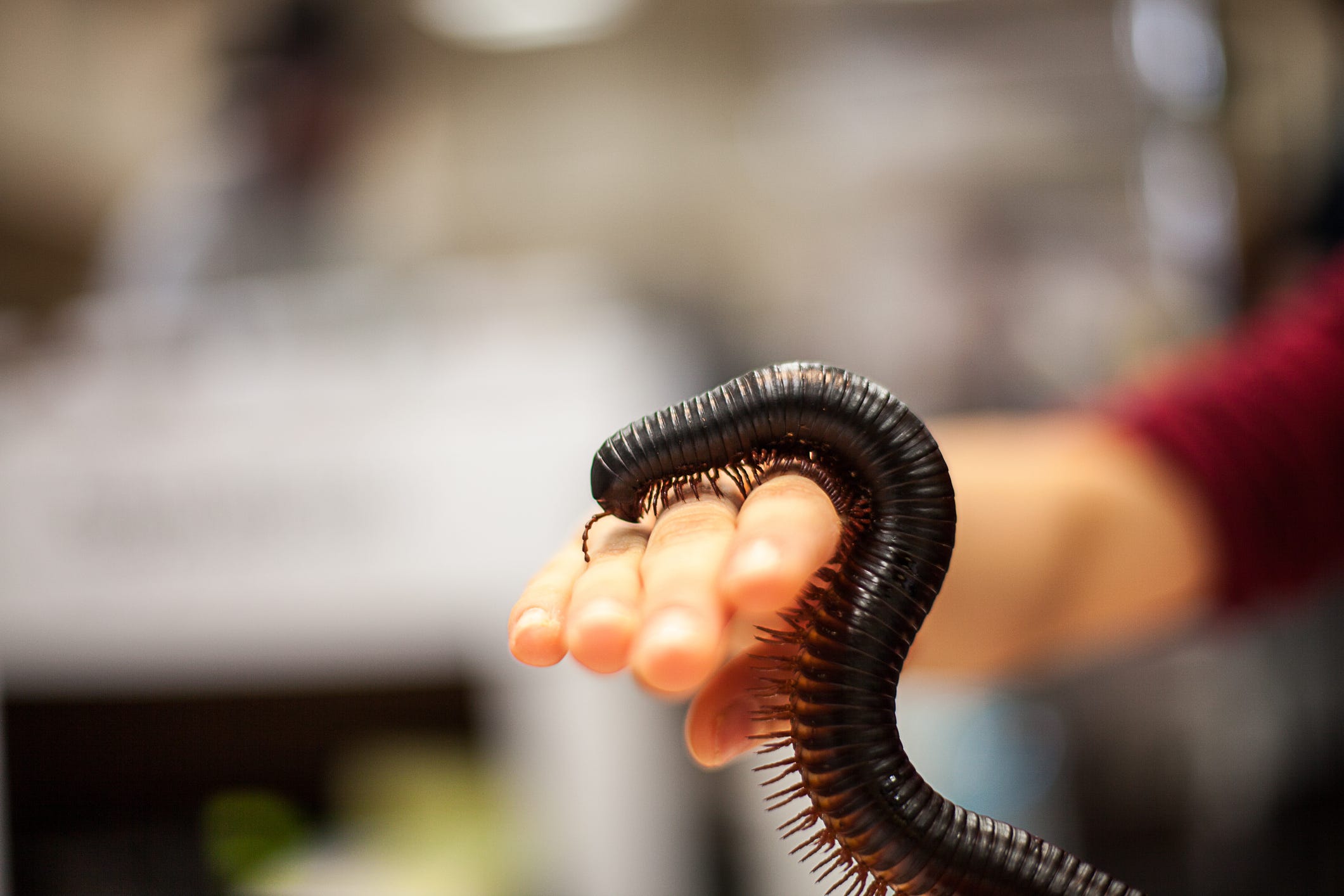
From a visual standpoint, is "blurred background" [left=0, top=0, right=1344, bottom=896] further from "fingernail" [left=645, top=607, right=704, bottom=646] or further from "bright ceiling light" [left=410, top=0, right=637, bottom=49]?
"fingernail" [left=645, top=607, right=704, bottom=646]

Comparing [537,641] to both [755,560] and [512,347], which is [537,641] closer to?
[755,560]

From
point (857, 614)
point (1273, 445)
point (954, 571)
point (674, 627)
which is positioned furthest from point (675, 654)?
point (1273, 445)

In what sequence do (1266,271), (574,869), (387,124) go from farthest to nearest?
(387,124) < (1266,271) < (574,869)

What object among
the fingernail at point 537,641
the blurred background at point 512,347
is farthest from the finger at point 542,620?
the blurred background at point 512,347

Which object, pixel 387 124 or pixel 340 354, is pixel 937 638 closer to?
pixel 340 354

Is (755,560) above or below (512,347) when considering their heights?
Result: below

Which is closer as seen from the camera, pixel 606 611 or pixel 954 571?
pixel 606 611

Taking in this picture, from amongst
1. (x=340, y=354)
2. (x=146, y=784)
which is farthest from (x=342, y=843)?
(x=340, y=354)
